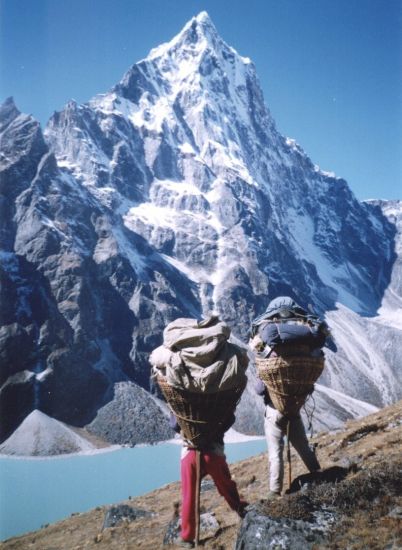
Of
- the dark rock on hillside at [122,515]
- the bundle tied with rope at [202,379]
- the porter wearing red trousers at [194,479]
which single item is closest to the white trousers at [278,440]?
the porter wearing red trousers at [194,479]

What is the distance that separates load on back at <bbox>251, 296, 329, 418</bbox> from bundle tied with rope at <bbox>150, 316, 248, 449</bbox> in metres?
0.51

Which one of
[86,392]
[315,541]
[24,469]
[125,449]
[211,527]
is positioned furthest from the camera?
[86,392]

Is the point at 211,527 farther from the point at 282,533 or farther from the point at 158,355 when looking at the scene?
the point at 158,355

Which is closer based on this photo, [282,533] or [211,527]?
[282,533]

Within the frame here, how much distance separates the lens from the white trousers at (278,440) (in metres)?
7.23

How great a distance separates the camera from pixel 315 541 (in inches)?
204

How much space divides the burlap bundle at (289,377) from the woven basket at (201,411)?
63 centimetres

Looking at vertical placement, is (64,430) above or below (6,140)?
below

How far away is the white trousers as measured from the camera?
285 inches

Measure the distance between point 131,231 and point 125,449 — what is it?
110488 millimetres

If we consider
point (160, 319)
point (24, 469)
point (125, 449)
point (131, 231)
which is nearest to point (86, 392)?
point (125, 449)

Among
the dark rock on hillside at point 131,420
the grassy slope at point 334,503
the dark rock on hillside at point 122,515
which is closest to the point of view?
the grassy slope at point 334,503

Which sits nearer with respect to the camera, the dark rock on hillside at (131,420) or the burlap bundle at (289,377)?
the burlap bundle at (289,377)

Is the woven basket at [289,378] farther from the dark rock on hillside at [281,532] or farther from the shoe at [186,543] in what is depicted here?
the shoe at [186,543]
